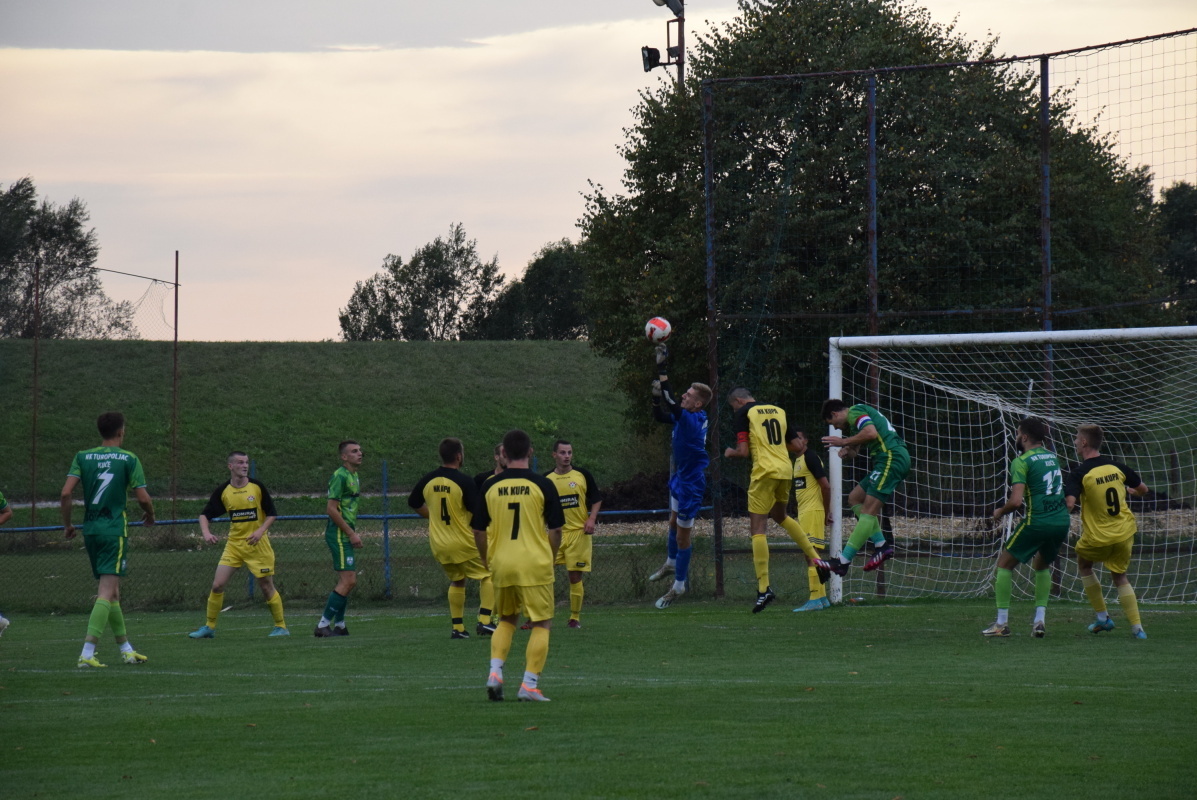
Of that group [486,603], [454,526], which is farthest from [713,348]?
[486,603]

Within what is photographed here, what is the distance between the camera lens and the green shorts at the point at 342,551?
1302 centimetres

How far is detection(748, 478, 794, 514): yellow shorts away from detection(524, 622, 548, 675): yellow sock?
6057mm

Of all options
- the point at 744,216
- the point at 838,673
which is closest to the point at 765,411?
the point at 838,673

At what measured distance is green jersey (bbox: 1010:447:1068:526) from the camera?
1124 centimetres

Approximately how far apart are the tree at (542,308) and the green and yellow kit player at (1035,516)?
60.7 m

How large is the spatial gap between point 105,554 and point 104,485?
1.97ft

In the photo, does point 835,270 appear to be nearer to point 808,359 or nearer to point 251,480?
point 808,359

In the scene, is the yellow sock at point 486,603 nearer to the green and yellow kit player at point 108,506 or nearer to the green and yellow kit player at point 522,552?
the green and yellow kit player at point 108,506

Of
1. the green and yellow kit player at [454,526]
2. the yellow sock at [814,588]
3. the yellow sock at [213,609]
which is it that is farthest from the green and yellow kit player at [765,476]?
the yellow sock at [213,609]

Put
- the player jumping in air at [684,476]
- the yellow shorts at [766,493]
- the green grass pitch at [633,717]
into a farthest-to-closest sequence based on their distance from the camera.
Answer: the player jumping in air at [684,476]
the yellow shorts at [766,493]
the green grass pitch at [633,717]

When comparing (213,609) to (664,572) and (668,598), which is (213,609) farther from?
(664,572)

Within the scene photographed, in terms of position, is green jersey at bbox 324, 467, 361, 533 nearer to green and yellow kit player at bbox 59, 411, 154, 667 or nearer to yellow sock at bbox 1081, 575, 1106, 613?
green and yellow kit player at bbox 59, 411, 154, 667

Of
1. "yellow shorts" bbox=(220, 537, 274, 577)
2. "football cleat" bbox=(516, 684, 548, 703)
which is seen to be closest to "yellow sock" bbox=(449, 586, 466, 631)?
"yellow shorts" bbox=(220, 537, 274, 577)

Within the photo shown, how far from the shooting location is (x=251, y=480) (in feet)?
45.1
